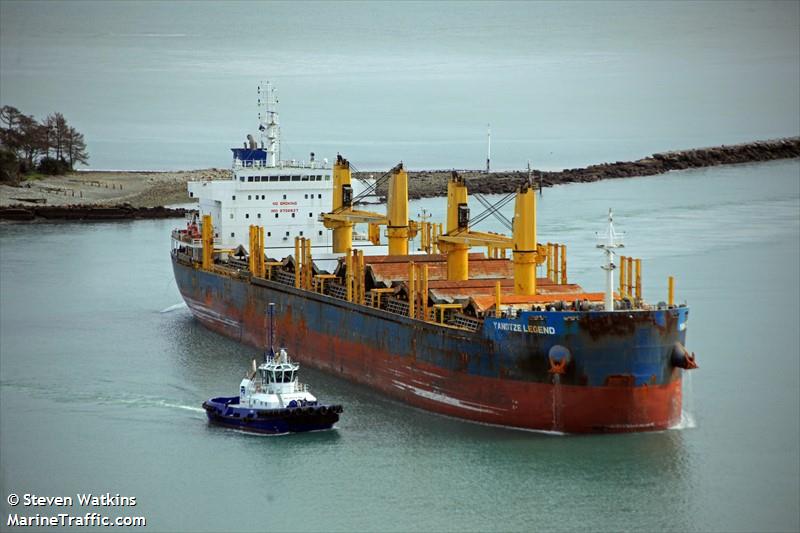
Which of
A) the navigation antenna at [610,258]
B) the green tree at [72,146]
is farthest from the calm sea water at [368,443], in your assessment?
the green tree at [72,146]

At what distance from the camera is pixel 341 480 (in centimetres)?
2059

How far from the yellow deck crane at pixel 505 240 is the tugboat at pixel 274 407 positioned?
393 cm

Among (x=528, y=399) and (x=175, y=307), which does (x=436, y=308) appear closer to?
(x=528, y=399)

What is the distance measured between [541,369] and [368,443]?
2.86m

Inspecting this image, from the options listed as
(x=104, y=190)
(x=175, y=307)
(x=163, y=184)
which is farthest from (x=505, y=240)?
(x=163, y=184)

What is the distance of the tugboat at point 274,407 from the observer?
74.0 feet

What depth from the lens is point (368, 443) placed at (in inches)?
874

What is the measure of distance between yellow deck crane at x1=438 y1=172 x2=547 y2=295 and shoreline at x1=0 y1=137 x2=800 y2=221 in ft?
87.4

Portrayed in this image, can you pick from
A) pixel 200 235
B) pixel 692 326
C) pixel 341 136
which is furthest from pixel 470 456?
pixel 341 136

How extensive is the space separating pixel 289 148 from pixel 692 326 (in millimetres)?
65836

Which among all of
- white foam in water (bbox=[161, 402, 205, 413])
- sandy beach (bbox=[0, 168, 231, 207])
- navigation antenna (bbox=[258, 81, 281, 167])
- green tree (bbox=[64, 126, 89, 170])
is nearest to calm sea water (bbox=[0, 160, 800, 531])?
white foam in water (bbox=[161, 402, 205, 413])

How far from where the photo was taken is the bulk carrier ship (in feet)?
70.5

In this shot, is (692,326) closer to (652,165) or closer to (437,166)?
(652,165)

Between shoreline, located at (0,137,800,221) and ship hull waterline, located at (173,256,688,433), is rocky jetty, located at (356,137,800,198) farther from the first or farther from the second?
ship hull waterline, located at (173,256,688,433)
